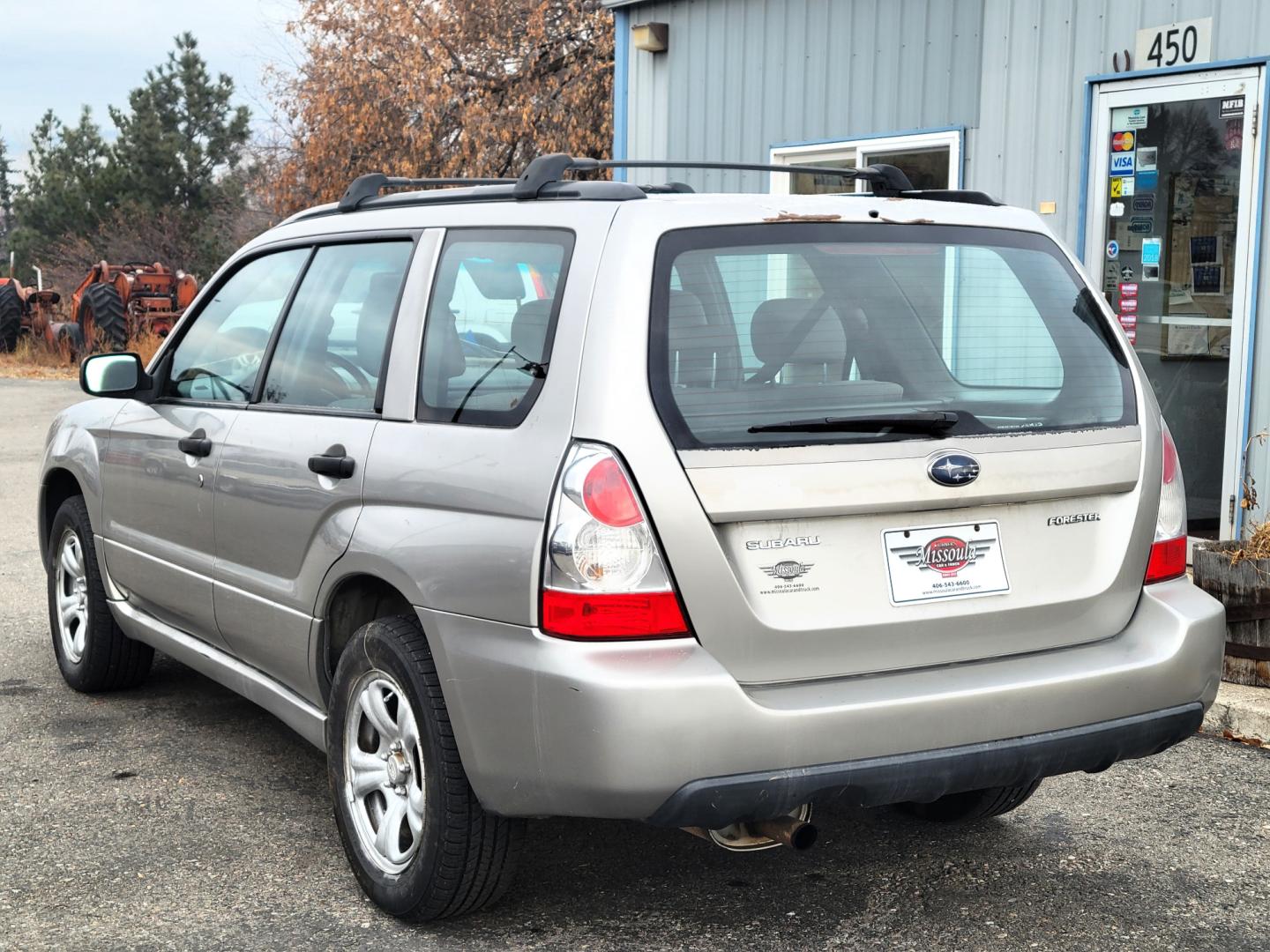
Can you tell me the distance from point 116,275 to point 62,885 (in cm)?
2335

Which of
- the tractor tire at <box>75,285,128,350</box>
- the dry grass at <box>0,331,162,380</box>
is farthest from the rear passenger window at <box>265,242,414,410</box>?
the tractor tire at <box>75,285,128,350</box>

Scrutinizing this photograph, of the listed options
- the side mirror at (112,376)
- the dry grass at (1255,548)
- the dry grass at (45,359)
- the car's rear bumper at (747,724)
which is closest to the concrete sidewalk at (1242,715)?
the dry grass at (1255,548)

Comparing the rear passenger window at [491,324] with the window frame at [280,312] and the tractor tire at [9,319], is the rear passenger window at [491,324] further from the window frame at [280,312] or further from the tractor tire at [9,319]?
the tractor tire at [9,319]

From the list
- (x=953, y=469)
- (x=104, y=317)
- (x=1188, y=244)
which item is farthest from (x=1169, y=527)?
(x=104, y=317)

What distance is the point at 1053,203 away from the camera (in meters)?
8.23

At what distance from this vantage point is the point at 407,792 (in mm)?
3584

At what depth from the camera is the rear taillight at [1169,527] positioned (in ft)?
11.6

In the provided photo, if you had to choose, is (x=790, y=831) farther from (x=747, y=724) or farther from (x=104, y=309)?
(x=104, y=309)

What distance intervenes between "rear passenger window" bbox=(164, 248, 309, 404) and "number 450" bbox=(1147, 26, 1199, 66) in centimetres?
500

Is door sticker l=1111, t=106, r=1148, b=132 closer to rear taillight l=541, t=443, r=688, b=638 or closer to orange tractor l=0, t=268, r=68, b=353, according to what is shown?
rear taillight l=541, t=443, r=688, b=638

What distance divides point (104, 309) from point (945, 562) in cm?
2217

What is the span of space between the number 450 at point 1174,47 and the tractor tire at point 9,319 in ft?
73.1

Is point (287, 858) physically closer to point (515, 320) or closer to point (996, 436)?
point (515, 320)

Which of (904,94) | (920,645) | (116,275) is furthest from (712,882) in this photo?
(116,275)
